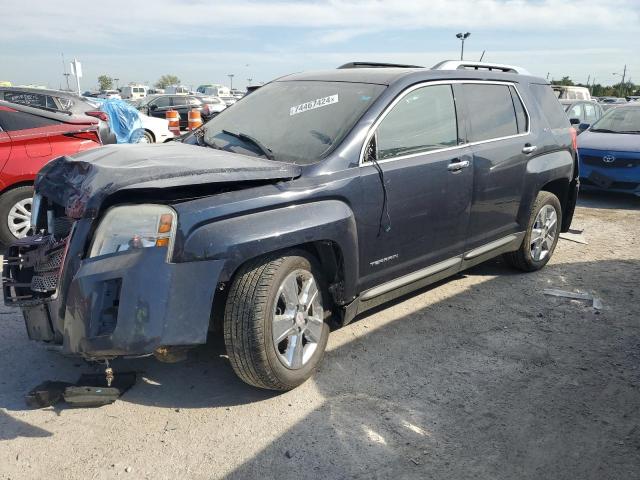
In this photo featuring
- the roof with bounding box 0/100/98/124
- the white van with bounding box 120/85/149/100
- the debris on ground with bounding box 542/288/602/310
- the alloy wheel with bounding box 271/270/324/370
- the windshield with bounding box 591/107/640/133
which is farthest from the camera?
the white van with bounding box 120/85/149/100

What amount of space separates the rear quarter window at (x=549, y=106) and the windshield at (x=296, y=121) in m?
2.20

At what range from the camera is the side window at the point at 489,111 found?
4234 mm

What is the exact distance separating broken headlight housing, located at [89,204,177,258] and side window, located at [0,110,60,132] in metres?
3.73

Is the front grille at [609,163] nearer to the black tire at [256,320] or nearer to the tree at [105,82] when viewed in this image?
the black tire at [256,320]

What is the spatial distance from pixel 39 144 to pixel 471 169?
432 centimetres

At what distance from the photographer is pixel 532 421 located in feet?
9.62

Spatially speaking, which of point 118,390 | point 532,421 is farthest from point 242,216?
point 532,421

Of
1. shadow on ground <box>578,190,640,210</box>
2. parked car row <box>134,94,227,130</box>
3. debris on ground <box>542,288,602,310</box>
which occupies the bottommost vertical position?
shadow on ground <box>578,190,640,210</box>

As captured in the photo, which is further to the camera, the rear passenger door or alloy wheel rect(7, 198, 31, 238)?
alloy wheel rect(7, 198, 31, 238)

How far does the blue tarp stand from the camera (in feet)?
40.8

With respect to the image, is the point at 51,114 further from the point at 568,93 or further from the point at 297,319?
the point at 568,93

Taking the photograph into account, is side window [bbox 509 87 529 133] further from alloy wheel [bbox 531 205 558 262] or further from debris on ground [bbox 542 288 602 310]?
debris on ground [bbox 542 288 602 310]

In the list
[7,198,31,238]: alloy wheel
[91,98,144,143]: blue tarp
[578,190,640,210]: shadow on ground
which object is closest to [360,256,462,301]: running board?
[7,198,31,238]: alloy wheel

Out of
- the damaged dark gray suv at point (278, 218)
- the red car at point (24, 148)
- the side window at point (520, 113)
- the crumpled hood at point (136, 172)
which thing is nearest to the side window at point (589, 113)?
the side window at point (520, 113)
